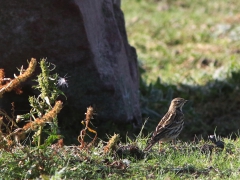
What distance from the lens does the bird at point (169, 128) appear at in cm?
689

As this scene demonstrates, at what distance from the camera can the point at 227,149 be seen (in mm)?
6762

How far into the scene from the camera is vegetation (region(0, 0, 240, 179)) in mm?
5902

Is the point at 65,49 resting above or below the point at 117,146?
above

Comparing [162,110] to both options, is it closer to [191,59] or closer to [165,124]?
[165,124]

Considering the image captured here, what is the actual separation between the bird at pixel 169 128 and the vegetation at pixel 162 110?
0.11 meters

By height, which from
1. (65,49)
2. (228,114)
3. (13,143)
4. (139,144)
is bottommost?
(228,114)

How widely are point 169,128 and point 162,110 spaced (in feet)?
8.52

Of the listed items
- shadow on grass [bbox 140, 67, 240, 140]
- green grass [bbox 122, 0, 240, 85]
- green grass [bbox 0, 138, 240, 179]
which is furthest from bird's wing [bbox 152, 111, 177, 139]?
green grass [bbox 122, 0, 240, 85]

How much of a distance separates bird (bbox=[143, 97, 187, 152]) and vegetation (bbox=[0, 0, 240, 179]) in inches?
4.5

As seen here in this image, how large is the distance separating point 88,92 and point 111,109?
43 cm

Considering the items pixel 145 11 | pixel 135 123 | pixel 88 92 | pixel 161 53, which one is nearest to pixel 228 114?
pixel 135 123

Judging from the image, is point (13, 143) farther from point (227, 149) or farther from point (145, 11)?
point (145, 11)

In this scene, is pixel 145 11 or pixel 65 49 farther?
pixel 145 11

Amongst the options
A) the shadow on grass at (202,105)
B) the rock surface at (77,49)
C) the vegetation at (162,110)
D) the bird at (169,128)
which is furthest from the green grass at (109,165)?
the shadow on grass at (202,105)
